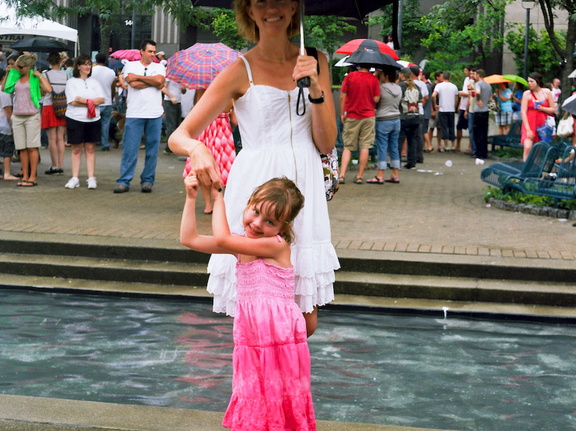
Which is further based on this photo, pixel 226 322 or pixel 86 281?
pixel 86 281

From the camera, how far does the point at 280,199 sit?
159 inches

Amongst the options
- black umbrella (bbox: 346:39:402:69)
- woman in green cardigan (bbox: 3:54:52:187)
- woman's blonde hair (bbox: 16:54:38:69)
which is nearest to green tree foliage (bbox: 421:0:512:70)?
black umbrella (bbox: 346:39:402:69)

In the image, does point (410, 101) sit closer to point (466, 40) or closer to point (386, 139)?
point (386, 139)

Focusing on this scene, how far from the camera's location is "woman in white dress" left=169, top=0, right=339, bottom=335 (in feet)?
13.9

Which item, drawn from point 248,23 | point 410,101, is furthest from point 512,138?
point 248,23

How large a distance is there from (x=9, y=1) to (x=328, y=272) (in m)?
14.7

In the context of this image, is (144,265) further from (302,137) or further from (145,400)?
(302,137)

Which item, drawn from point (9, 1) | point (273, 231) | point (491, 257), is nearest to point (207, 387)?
point (273, 231)

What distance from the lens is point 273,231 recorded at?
409 cm

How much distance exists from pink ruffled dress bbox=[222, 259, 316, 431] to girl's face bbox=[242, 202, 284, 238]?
131 millimetres

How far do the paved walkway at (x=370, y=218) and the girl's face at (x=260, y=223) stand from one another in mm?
5049

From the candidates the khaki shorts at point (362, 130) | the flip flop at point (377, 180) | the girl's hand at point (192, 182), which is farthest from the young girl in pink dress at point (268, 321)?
the flip flop at point (377, 180)

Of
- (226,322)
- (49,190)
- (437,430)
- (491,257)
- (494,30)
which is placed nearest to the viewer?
(437,430)

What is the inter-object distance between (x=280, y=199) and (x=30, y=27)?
18.9m
